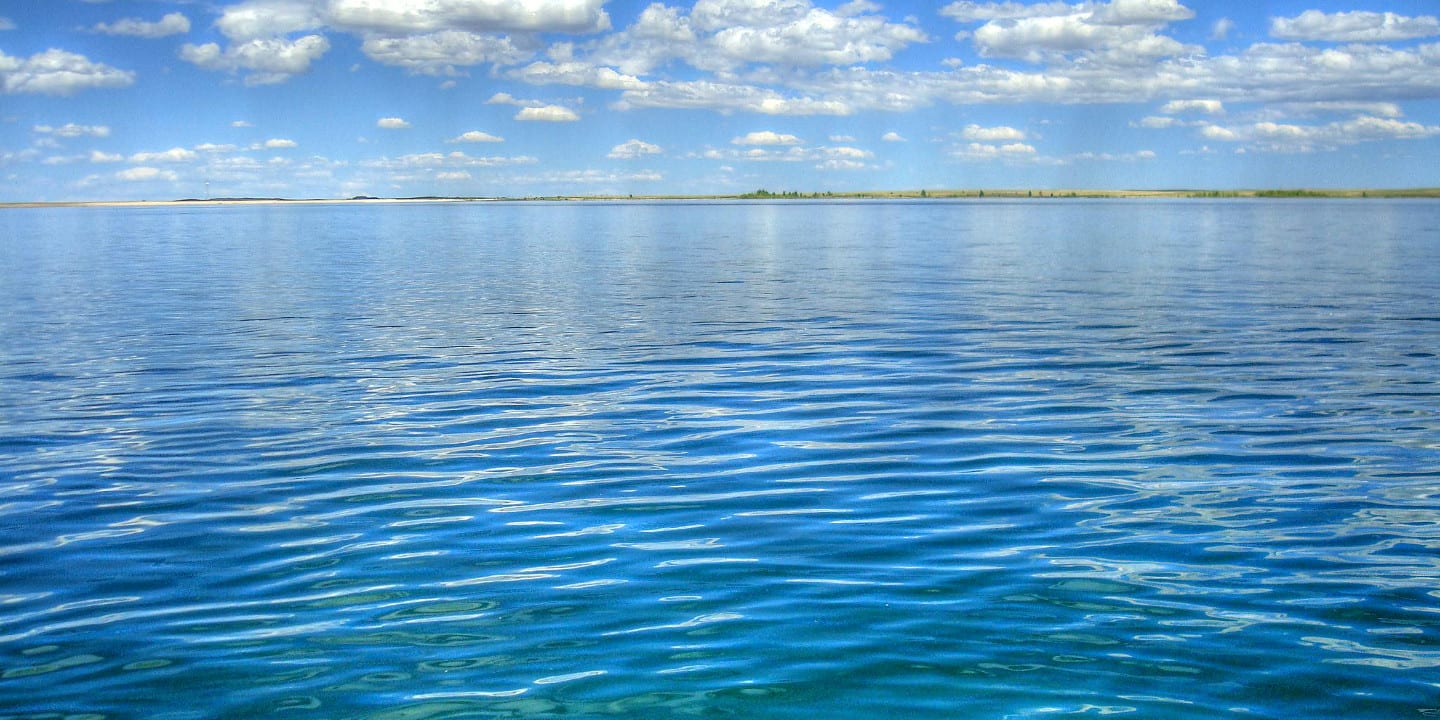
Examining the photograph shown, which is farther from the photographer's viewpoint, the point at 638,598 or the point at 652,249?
the point at 652,249

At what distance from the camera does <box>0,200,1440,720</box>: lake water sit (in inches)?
338

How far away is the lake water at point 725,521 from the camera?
28.1 ft

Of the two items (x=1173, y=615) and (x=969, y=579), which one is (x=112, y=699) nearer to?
(x=969, y=579)

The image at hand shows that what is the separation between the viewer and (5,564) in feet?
38.1

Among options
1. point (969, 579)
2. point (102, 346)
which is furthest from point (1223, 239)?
point (969, 579)

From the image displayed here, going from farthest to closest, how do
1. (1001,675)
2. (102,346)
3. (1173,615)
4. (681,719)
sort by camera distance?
(102,346) < (1173,615) < (1001,675) < (681,719)

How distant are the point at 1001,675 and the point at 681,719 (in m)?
2.37

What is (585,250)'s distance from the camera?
7331 centimetres

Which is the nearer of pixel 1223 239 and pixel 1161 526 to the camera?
pixel 1161 526

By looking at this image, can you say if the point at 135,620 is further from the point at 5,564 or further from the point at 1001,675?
the point at 1001,675

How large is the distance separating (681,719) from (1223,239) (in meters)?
80.9

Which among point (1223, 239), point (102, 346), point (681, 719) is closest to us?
point (681, 719)

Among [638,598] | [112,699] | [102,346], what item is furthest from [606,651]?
[102,346]

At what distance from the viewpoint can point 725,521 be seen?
41.5 feet
